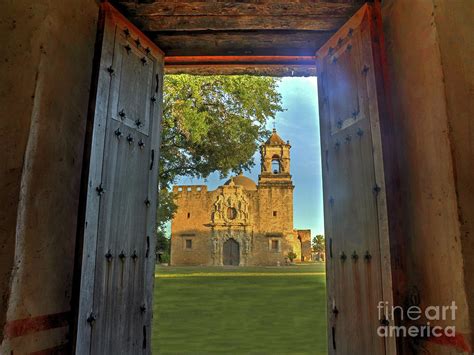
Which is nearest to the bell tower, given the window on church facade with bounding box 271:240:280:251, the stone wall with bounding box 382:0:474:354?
the window on church facade with bounding box 271:240:280:251

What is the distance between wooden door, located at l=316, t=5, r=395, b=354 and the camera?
2391 mm

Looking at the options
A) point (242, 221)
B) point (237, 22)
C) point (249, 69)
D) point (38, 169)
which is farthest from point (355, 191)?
point (242, 221)

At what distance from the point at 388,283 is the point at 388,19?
199 centimetres

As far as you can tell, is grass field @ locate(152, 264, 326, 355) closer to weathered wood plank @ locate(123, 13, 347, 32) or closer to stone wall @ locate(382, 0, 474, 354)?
stone wall @ locate(382, 0, 474, 354)

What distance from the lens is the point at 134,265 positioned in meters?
2.83

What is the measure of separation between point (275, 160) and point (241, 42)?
3236cm

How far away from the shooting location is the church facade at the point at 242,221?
1380 inches

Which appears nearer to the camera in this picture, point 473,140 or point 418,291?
point 473,140

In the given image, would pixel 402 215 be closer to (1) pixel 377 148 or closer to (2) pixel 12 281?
(1) pixel 377 148

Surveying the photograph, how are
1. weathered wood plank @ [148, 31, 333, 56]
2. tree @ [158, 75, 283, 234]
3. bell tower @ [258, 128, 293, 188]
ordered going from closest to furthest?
weathered wood plank @ [148, 31, 333, 56], tree @ [158, 75, 283, 234], bell tower @ [258, 128, 293, 188]

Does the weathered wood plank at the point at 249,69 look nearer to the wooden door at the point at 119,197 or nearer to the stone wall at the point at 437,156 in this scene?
the wooden door at the point at 119,197

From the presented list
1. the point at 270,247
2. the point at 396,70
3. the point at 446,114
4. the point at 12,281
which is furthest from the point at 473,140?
the point at 270,247

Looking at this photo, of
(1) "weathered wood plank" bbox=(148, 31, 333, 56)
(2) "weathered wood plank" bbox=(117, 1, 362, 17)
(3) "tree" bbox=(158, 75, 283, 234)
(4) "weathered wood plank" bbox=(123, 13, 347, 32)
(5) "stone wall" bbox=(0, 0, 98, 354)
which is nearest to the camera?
(5) "stone wall" bbox=(0, 0, 98, 354)

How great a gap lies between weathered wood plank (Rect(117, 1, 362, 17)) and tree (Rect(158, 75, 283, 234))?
726 centimetres
